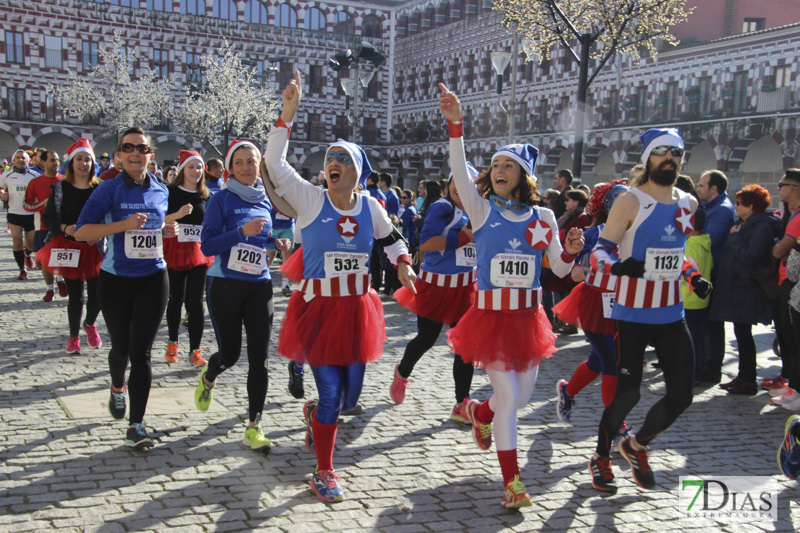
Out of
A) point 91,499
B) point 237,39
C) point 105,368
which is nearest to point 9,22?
point 237,39

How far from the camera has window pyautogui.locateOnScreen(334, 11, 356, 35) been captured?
2485 inches

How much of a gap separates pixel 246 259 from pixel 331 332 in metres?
1.42

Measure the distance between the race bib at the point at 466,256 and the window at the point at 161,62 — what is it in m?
55.1

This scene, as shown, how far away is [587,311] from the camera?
6.55 metres

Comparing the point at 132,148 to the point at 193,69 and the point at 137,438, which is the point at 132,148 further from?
the point at 193,69

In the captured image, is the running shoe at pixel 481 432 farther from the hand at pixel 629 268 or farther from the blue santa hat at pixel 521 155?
the blue santa hat at pixel 521 155

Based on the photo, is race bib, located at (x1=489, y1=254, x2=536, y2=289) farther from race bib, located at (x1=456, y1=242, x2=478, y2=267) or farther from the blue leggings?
race bib, located at (x1=456, y1=242, x2=478, y2=267)

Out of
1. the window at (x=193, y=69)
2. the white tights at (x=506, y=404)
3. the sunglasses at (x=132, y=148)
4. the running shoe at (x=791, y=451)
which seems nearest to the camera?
the white tights at (x=506, y=404)

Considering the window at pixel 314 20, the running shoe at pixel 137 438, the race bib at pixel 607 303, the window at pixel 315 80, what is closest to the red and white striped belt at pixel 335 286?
the running shoe at pixel 137 438

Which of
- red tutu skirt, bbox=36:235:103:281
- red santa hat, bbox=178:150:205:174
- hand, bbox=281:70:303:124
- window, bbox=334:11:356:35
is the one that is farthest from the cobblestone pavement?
window, bbox=334:11:356:35

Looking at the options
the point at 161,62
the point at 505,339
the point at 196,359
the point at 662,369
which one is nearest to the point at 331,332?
the point at 505,339

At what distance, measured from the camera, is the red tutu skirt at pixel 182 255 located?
28.6ft

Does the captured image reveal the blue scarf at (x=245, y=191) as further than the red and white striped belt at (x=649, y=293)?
Yes

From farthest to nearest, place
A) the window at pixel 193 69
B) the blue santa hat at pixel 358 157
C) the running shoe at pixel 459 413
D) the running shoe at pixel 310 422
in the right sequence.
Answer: the window at pixel 193 69 → the running shoe at pixel 459 413 → the running shoe at pixel 310 422 → the blue santa hat at pixel 358 157
